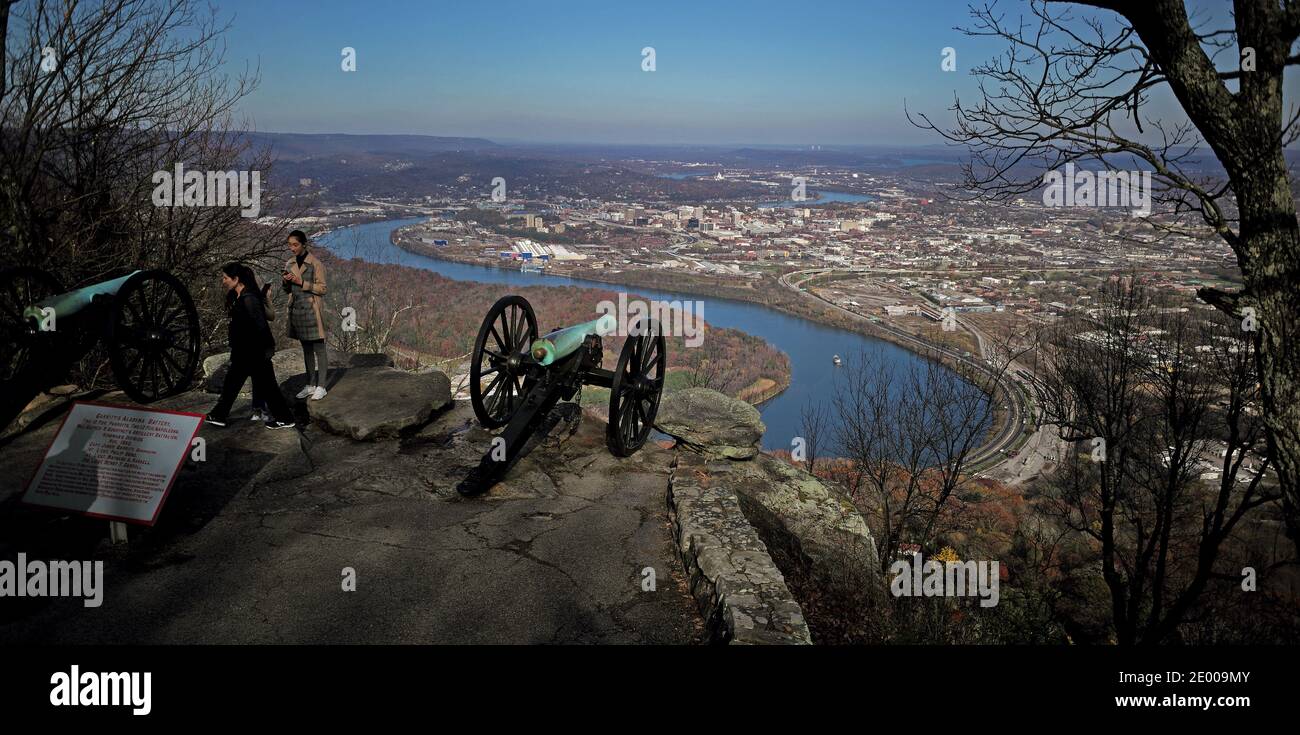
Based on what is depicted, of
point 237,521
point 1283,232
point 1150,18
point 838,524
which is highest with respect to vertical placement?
point 1150,18

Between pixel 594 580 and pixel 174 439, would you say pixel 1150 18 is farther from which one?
pixel 174 439

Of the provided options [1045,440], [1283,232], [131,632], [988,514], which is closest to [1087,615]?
[988,514]

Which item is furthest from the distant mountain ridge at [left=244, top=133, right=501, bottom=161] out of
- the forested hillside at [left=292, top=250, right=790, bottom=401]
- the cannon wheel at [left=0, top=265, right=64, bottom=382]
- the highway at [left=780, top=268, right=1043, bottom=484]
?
the cannon wheel at [left=0, top=265, right=64, bottom=382]

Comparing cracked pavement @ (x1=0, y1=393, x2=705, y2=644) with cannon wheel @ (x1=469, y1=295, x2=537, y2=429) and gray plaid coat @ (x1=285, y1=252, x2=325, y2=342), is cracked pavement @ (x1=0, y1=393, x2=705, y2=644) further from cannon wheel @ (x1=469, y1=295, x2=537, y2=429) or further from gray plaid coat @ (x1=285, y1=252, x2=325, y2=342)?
gray plaid coat @ (x1=285, y1=252, x2=325, y2=342)

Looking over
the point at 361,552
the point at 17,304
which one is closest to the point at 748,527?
the point at 361,552

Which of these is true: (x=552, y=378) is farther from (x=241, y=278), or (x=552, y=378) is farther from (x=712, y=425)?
(x=241, y=278)

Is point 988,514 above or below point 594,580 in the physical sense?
below

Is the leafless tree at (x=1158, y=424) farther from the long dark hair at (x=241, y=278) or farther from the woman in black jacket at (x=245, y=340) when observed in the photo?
the long dark hair at (x=241, y=278)
